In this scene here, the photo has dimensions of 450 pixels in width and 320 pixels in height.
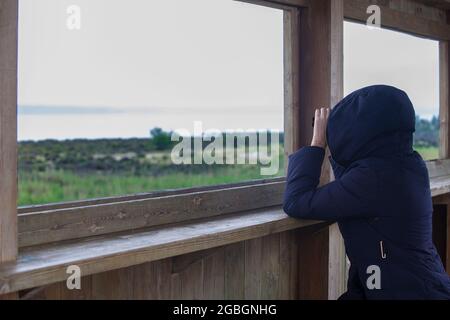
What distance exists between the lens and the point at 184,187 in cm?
195

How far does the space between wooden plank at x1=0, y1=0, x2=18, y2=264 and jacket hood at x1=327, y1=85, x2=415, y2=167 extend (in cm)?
105

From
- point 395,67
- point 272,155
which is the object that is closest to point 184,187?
point 272,155

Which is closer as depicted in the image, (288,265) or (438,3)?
(288,265)

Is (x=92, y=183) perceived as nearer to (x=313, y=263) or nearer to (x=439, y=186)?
(x=313, y=263)

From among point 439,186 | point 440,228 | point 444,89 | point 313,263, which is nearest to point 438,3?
point 444,89

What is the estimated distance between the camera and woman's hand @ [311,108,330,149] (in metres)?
1.95

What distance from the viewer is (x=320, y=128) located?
1.97 meters

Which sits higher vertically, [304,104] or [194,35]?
[194,35]

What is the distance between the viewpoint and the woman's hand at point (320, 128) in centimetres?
195

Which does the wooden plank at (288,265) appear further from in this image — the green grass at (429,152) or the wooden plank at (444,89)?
the wooden plank at (444,89)

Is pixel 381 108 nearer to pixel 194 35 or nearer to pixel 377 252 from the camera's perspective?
pixel 377 252

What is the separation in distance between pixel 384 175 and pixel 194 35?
0.83 m

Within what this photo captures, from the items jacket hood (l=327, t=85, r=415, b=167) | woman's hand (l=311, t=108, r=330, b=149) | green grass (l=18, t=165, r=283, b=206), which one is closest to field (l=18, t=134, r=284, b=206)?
green grass (l=18, t=165, r=283, b=206)

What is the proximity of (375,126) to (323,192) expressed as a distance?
0.90ft
